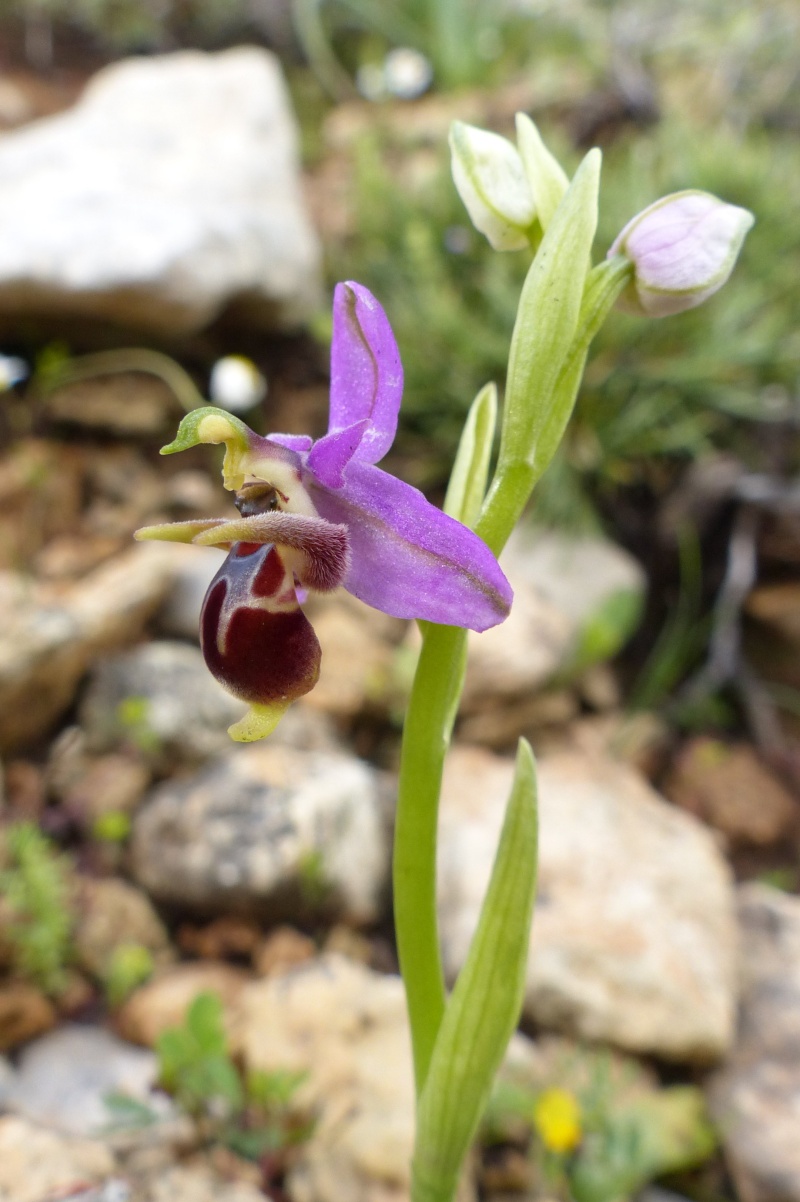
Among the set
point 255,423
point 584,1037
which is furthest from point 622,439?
point 584,1037

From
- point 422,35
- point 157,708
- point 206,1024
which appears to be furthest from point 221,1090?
point 422,35

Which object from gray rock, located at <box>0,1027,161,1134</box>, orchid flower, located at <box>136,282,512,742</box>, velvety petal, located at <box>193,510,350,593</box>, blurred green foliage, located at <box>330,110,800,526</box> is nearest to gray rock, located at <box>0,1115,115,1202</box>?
gray rock, located at <box>0,1027,161,1134</box>

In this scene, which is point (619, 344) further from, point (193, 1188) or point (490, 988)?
point (193, 1188)

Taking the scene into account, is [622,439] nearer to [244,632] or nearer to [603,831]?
[603,831]

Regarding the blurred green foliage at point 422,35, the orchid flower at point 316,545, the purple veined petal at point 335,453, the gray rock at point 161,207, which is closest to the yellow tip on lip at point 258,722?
the orchid flower at point 316,545

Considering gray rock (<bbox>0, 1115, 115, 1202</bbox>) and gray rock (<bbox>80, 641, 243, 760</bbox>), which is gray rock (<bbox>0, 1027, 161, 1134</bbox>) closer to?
gray rock (<bbox>0, 1115, 115, 1202</bbox>)
